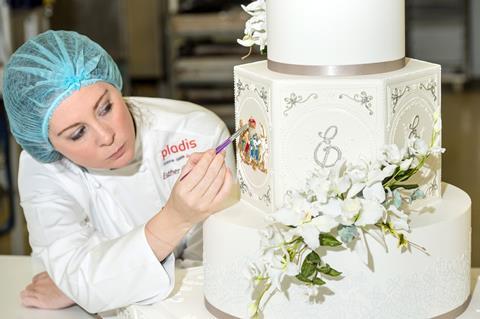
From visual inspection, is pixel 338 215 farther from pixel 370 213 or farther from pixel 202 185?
pixel 202 185

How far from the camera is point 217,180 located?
191 centimetres

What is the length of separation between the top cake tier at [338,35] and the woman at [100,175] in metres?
0.25

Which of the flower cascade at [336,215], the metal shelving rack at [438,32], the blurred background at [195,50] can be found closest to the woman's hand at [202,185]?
the flower cascade at [336,215]

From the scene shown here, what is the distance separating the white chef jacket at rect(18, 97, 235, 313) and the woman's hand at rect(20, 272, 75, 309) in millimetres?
56

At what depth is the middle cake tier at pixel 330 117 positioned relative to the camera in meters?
1.79

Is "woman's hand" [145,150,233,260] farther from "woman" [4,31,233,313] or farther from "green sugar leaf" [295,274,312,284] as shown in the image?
"green sugar leaf" [295,274,312,284]

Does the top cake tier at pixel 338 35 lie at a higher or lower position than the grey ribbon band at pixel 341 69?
higher

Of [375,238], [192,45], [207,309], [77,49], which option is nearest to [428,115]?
[375,238]

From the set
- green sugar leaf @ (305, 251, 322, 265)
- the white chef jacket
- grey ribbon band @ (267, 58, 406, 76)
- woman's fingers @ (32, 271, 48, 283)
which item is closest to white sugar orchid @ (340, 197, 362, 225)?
green sugar leaf @ (305, 251, 322, 265)

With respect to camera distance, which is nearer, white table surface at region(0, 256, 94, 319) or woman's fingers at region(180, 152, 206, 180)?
woman's fingers at region(180, 152, 206, 180)

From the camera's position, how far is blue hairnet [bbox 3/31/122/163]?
2.10 m

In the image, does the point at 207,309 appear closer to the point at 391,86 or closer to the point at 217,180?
the point at 217,180

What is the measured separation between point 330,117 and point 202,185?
273mm

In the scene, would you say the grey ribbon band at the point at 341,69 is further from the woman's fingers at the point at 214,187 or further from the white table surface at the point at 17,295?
the white table surface at the point at 17,295
